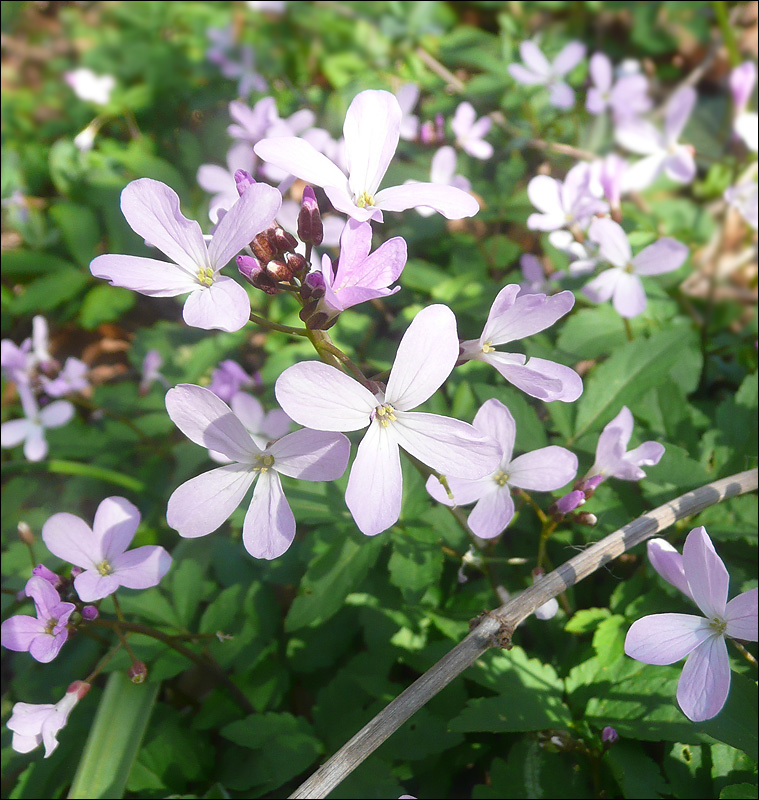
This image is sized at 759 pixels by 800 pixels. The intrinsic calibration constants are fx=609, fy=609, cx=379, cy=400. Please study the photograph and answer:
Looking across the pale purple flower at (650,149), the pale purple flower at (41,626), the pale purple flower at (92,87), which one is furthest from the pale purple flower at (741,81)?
the pale purple flower at (92,87)

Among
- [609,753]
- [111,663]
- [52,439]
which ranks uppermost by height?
[609,753]

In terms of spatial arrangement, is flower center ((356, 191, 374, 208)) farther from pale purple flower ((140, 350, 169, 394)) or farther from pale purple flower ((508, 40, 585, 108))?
pale purple flower ((508, 40, 585, 108))

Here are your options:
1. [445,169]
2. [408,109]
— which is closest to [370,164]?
[445,169]

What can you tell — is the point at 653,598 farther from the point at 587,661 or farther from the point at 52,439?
the point at 52,439

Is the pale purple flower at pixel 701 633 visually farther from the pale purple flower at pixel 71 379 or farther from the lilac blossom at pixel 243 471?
the pale purple flower at pixel 71 379

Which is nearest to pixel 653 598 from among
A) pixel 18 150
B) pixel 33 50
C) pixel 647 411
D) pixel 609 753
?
pixel 609 753

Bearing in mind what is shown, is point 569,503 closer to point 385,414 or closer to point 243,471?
point 385,414
